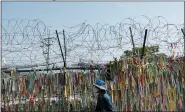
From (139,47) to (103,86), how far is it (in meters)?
1.48

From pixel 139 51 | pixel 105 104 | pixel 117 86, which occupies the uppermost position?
pixel 139 51

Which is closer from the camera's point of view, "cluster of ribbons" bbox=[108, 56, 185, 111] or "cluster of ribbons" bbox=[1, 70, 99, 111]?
"cluster of ribbons" bbox=[1, 70, 99, 111]

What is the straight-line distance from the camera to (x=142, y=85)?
6988mm

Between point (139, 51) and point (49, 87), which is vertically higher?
point (139, 51)

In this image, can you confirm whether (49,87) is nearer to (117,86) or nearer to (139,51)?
(117,86)

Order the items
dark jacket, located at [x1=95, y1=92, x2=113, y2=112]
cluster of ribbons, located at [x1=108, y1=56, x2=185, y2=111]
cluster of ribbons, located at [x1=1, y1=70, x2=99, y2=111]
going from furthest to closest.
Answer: cluster of ribbons, located at [x1=108, y1=56, x2=185, y2=111]
cluster of ribbons, located at [x1=1, y1=70, x2=99, y2=111]
dark jacket, located at [x1=95, y1=92, x2=113, y2=112]

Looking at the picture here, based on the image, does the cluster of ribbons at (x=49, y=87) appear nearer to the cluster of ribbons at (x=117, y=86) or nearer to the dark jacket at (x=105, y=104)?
the cluster of ribbons at (x=117, y=86)

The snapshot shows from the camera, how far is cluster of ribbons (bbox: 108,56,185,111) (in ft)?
22.8

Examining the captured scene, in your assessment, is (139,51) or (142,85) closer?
(142,85)

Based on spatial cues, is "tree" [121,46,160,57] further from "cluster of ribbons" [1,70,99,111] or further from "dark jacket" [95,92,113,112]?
"dark jacket" [95,92,113,112]

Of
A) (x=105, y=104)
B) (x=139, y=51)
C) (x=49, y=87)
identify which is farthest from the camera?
(x=139, y=51)

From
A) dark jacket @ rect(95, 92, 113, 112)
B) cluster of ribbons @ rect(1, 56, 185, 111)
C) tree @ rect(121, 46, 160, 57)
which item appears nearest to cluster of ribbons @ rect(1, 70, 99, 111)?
cluster of ribbons @ rect(1, 56, 185, 111)

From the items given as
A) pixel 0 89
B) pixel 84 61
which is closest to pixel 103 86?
pixel 84 61

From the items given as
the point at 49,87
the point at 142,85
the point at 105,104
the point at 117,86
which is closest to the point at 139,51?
the point at 142,85
